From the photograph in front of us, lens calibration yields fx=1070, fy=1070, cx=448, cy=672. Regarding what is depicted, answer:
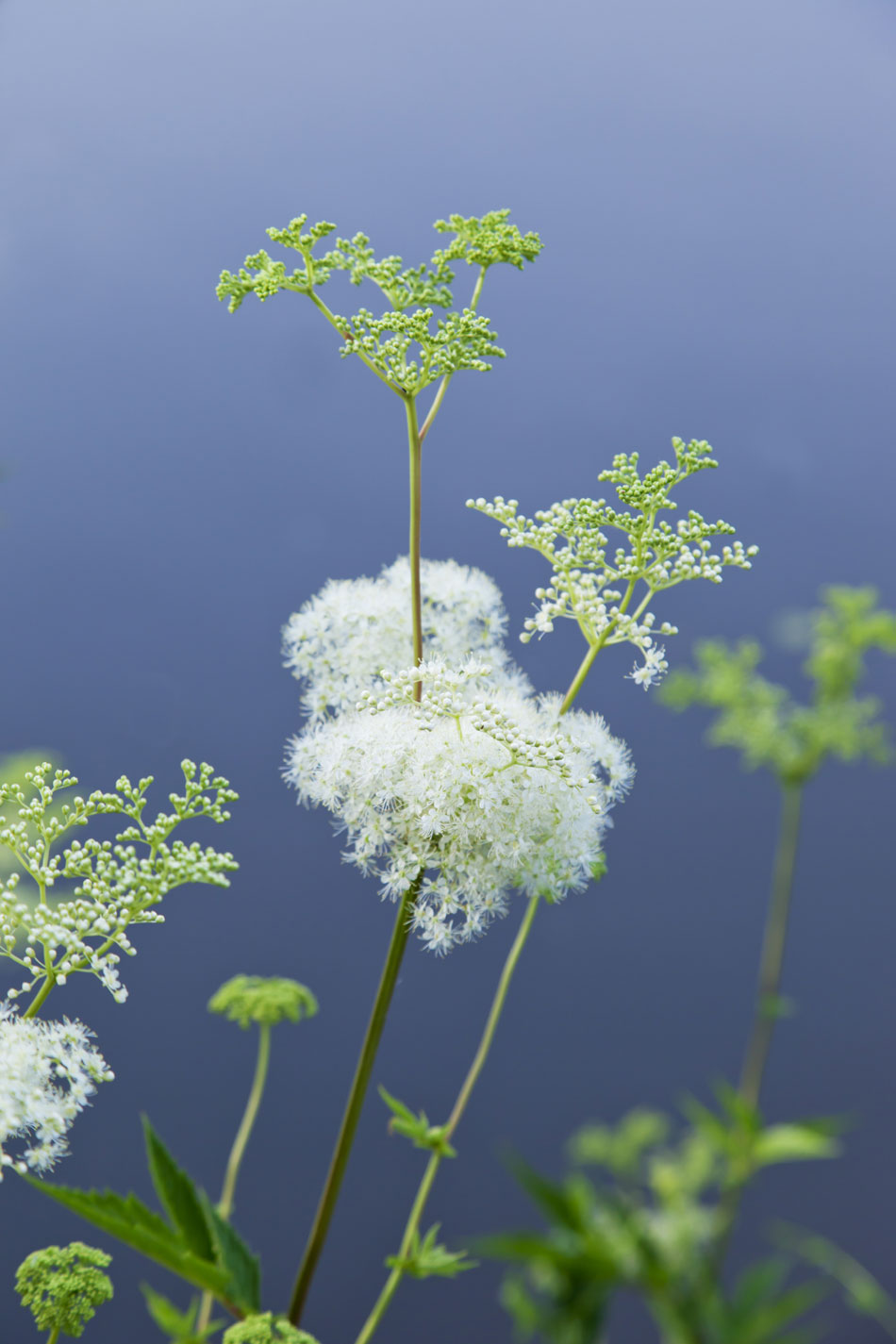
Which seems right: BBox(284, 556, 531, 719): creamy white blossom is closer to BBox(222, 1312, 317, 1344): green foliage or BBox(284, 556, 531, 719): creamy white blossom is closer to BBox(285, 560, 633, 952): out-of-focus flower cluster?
BBox(285, 560, 633, 952): out-of-focus flower cluster

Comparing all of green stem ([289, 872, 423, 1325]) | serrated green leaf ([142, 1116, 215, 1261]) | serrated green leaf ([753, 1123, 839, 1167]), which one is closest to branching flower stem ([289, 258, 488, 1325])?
green stem ([289, 872, 423, 1325])

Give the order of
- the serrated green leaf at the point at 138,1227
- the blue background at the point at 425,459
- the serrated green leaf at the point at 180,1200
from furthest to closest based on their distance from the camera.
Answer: the blue background at the point at 425,459
the serrated green leaf at the point at 180,1200
the serrated green leaf at the point at 138,1227

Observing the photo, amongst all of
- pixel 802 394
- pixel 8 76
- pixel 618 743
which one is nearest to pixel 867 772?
pixel 802 394

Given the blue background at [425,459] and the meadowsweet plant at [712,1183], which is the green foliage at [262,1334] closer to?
the meadowsweet plant at [712,1183]

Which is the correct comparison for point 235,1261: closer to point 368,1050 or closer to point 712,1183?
point 368,1050

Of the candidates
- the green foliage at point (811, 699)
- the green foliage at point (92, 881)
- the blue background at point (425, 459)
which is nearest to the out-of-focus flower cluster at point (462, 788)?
the green foliage at point (92, 881)

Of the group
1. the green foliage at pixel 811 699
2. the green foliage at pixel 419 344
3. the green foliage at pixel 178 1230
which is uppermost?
the green foliage at pixel 419 344

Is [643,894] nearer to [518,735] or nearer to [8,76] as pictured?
[518,735]
